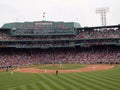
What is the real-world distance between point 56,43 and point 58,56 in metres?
5.24

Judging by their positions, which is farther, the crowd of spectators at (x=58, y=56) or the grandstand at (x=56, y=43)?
the grandstand at (x=56, y=43)

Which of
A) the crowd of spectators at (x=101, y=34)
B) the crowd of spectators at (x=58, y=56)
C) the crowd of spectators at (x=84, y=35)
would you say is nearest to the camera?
the crowd of spectators at (x=58, y=56)

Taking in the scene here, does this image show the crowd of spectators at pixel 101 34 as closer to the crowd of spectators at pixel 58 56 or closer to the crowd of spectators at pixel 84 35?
the crowd of spectators at pixel 84 35

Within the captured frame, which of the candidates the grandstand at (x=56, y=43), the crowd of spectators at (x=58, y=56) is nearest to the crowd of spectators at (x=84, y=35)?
the grandstand at (x=56, y=43)

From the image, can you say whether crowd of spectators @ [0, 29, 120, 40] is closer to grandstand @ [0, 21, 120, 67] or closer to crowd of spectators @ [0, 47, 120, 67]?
grandstand @ [0, 21, 120, 67]

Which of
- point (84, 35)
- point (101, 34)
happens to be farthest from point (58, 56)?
point (101, 34)

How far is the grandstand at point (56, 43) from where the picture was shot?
7669cm

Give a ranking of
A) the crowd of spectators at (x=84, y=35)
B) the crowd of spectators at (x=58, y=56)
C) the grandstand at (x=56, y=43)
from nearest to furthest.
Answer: the crowd of spectators at (x=58, y=56) → the grandstand at (x=56, y=43) → the crowd of spectators at (x=84, y=35)

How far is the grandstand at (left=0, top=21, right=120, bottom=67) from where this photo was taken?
252 ft

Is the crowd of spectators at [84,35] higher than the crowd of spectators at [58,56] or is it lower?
higher

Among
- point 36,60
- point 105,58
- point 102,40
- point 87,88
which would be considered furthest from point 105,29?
point 87,88

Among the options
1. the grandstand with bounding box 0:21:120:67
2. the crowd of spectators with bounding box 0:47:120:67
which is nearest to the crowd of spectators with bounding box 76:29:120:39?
the grandstand with bounding box 0:21:120:67

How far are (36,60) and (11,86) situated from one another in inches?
1732

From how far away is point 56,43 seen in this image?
276 feet
